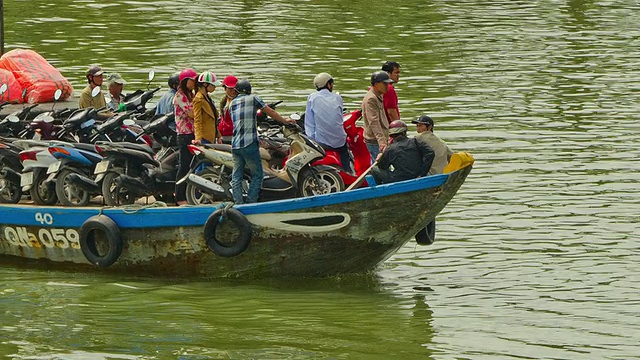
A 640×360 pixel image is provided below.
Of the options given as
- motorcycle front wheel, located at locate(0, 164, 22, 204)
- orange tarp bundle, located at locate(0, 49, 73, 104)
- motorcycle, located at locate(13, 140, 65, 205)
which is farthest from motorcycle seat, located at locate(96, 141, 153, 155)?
orange tarp bundle, located at locate(0, 49, 73, 104)

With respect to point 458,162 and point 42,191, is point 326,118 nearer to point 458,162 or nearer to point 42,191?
point 458,162

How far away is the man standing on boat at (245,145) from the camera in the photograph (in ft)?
47.2

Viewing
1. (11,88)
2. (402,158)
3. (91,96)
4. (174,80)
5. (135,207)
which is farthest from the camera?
(11,88)

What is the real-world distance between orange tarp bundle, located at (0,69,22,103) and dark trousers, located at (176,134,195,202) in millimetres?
5723

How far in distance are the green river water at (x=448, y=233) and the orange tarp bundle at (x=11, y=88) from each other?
5257 mm

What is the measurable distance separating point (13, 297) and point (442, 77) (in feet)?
53.6

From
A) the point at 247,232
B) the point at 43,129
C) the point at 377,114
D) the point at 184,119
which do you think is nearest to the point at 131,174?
the point at 184,119

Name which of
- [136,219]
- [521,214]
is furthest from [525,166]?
[136,219]

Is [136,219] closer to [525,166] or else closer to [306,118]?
[306,118]

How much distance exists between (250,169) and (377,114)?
1.73 m

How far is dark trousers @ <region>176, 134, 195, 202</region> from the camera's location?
15078 mm

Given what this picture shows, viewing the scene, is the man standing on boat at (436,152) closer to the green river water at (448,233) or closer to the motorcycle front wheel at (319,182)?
the green river water at (448,233)

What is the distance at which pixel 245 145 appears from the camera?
14.4 meters

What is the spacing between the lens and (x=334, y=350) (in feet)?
41.3
